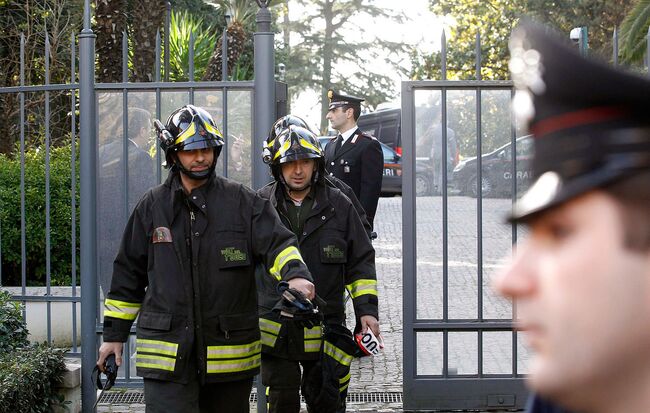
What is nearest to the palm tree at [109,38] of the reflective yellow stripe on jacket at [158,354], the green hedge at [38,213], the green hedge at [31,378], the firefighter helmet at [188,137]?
the green hedge at [38,213]

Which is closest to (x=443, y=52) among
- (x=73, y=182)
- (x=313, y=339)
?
(x=313, y=339)

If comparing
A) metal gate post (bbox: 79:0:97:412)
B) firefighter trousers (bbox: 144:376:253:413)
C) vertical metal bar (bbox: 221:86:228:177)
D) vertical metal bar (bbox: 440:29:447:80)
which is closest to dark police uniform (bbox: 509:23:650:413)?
firefighter trousers (bbox: 144:376:253:413)

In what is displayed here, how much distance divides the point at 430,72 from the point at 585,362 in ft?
107

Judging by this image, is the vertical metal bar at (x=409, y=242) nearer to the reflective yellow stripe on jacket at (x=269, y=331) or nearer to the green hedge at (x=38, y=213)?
the reflective yellow stripe on jacket at (x=269, y=331)

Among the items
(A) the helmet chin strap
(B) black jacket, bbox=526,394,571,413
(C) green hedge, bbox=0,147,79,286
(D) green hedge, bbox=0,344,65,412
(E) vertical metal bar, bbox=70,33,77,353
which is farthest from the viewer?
(C) green hedge, bbox=0,147,79,286

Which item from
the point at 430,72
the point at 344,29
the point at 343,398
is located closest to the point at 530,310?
the point at 343,398

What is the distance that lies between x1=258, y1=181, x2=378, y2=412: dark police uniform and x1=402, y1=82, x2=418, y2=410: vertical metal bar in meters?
0.89

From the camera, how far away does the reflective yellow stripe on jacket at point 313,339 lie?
6.21 metres

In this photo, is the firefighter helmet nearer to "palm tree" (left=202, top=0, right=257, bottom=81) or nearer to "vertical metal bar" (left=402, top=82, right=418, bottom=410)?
"vertical metal bar" (left=402, top=82, right=418, bottom=410)

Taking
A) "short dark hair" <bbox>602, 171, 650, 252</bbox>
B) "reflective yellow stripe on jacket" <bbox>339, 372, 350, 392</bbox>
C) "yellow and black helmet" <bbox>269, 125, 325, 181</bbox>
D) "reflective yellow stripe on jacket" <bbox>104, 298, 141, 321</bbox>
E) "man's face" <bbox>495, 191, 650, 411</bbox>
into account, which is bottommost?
"reflective yellow stripe on jacket" <bbox>339, 372, 350, 392</bbox>

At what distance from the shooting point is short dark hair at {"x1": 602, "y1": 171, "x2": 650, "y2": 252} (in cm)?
112

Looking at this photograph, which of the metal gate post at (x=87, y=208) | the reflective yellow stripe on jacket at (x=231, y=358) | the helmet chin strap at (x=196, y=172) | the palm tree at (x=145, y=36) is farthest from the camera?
the palm tree at (x=145, y=36)

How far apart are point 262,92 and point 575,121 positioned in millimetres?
6082

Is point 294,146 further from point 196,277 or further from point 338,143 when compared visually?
point 338,143
